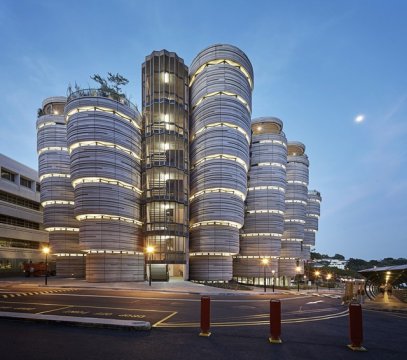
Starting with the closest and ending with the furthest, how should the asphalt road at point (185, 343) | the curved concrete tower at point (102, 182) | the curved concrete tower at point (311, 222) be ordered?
the asphalt road at point (185, 343) < the curved concrete tower at point (102, 182) < the curved concrete tower at point (311, 222)

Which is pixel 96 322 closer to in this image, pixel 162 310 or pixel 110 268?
pixel 162 310

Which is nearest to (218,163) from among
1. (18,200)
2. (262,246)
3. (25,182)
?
(262,246)

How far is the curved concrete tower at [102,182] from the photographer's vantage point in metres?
52.5

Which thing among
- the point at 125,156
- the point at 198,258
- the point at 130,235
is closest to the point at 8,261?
the point at 130,235

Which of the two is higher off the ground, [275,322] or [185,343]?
[275,322]

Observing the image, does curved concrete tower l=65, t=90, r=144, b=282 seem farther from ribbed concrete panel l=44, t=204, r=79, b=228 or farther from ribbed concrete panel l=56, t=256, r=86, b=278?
ribbed concrete panel l=56, t=256, r=86, b=278

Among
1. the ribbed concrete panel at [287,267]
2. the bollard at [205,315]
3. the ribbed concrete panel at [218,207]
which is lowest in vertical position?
the ribbed concrete panel at [287,267]

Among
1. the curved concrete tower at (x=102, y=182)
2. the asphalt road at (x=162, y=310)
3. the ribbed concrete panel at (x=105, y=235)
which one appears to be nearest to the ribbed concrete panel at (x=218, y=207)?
the curved concrete tower at (x=102, y=182)

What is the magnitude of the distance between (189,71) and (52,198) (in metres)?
39.4

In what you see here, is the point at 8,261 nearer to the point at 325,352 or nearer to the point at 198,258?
the point at 198,258

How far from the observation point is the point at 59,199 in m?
63.7

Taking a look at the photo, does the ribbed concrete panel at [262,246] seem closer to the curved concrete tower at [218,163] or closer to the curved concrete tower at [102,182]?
the curved concrete tower at [218,163]

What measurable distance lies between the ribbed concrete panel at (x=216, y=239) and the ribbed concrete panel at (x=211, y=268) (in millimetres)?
1830

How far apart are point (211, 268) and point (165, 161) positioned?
73.8 feet
